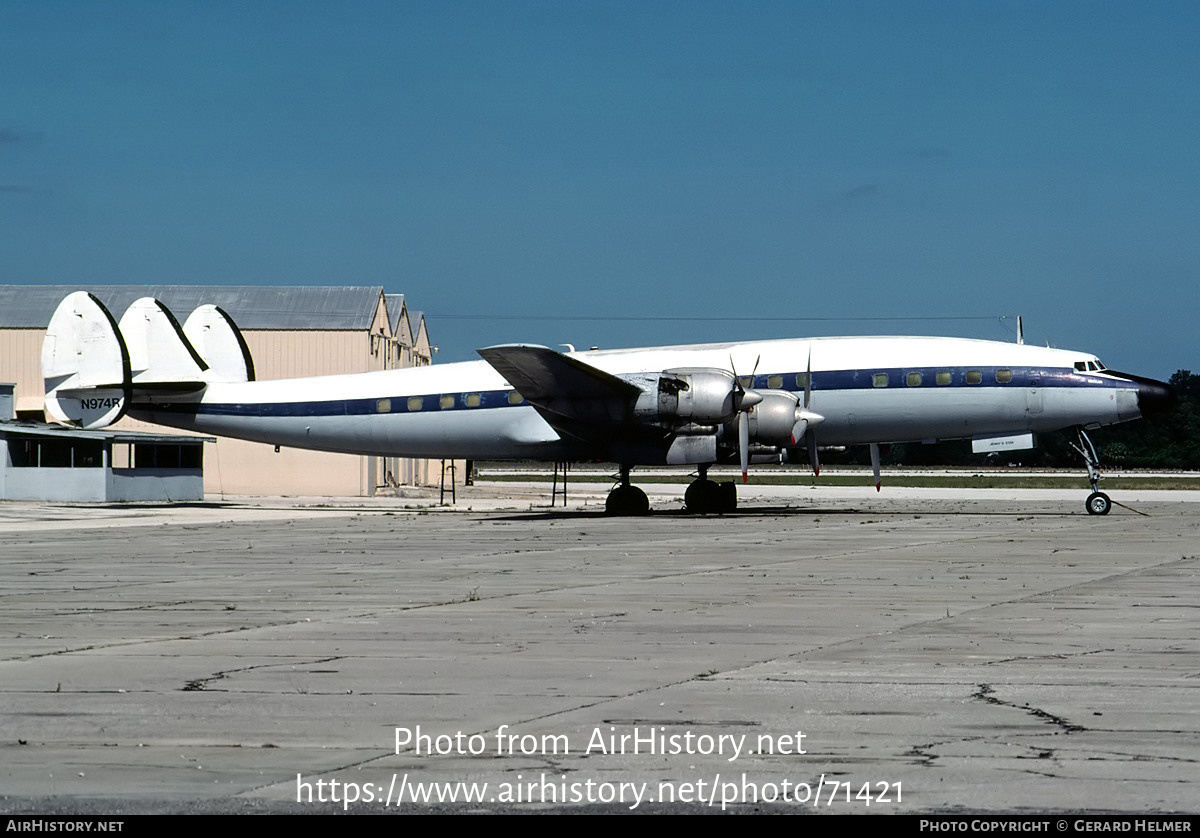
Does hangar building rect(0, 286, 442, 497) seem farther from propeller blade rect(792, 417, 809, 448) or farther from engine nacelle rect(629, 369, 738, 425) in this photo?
propeller blade rect(792, 417, 809, 448)

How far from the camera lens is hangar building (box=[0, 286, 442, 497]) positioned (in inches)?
2061

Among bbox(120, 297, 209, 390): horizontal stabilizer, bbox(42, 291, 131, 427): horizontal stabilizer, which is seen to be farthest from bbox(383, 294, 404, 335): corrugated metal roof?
bbox(42, 291, 131, 427): horizontal stabilizer

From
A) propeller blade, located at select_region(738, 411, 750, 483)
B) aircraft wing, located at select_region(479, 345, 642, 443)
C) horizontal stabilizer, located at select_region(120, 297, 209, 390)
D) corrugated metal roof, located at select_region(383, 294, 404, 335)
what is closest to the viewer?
aircraft wing, located at select_region(479, 345, 642, 443)

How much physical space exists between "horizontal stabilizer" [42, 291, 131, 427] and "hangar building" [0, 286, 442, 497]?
1516 cm

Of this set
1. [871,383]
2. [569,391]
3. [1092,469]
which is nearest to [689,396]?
[569,391]

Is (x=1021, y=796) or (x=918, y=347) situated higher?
(x=918, y=347)

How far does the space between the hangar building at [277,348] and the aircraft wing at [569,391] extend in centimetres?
2157

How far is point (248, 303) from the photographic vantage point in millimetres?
56375

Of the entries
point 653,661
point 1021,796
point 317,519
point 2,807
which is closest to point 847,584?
point 653,661

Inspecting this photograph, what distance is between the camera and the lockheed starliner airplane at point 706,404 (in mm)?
30641

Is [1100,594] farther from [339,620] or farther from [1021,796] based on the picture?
[1021,796]

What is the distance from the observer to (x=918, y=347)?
104ft

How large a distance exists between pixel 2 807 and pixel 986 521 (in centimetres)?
2742

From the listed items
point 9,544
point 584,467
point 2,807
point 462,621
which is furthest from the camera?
point 584,467
